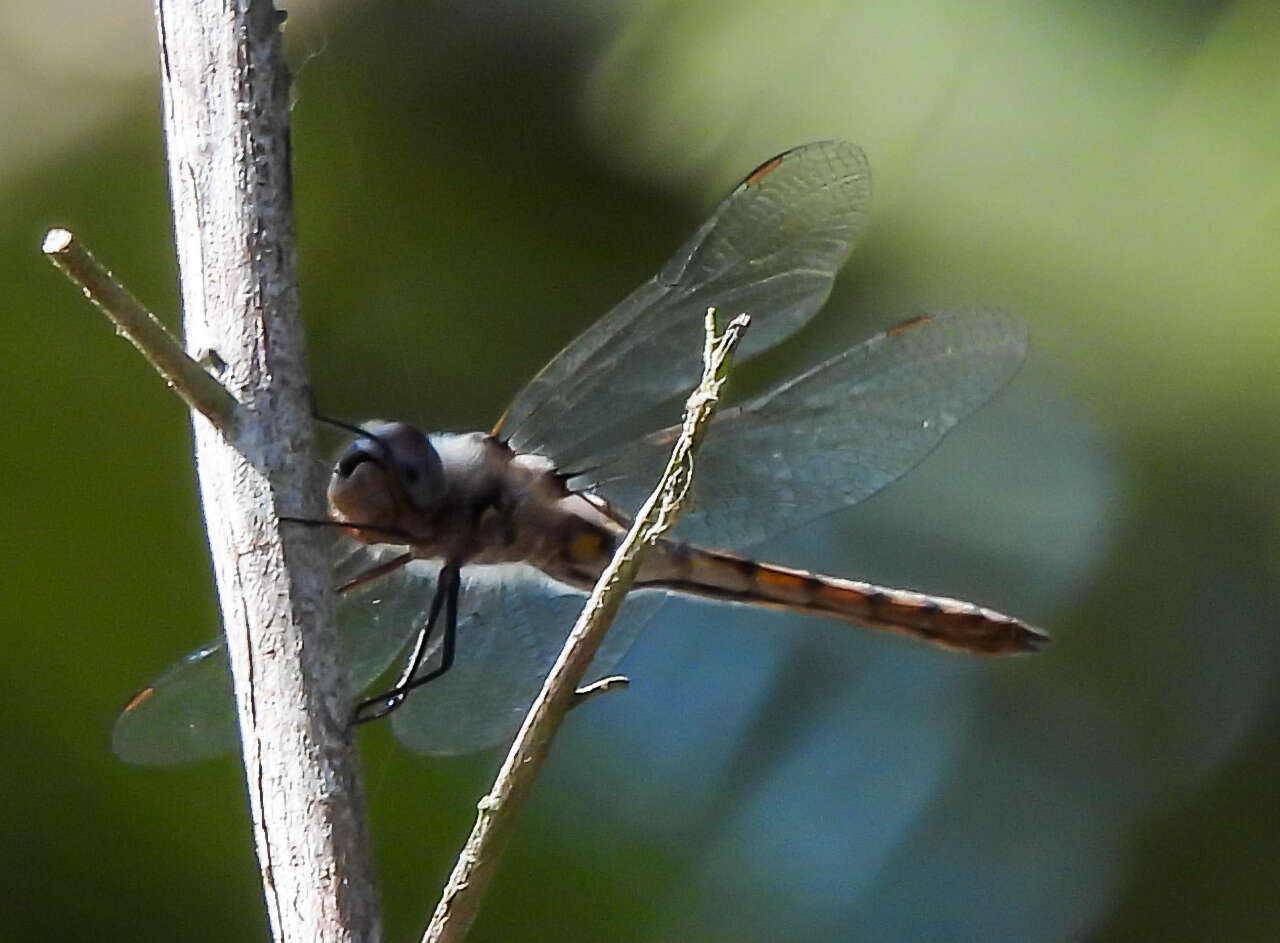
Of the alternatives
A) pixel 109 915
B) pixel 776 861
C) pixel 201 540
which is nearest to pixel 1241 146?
pixel 776 861

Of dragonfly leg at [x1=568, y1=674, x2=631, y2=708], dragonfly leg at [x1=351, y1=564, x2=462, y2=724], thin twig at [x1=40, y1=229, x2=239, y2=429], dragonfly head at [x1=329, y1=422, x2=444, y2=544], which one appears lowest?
dragonfly leg at [x1=351, y1=564, x2=462, y2=724]

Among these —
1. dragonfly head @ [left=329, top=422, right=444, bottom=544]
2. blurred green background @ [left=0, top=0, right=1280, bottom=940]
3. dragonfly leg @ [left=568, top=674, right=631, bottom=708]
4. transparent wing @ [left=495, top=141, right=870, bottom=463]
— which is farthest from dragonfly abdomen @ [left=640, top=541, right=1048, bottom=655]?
blurred green background @ [left=0, top=0, right=1280, bottom=940]

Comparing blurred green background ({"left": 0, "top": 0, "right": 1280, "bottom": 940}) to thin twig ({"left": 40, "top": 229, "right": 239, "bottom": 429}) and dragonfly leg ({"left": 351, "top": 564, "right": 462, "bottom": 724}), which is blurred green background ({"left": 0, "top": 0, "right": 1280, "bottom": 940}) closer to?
dragonfly leg ({"left": 351, "top": 564, "right": 462, "bottom": 724})

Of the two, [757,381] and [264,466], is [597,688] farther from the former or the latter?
[757,381]

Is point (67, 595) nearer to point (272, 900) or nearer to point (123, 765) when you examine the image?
point (123, 765)

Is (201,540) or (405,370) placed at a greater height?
(405,370)

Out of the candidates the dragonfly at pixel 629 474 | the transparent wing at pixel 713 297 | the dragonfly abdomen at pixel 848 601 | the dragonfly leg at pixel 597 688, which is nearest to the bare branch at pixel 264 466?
the dragonfly leg at pixel 597 688

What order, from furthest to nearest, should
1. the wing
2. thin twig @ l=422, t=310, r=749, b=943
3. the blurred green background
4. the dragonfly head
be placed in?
1. the blurred green background
2. the wing
3. the dragonfly head
4. thin twig @ l=422, t=310, r=749, b=943

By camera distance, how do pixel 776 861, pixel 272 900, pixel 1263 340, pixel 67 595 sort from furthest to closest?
pixel 776 861, pixel 1263 340, pixel 67 595, pixel 272 900
